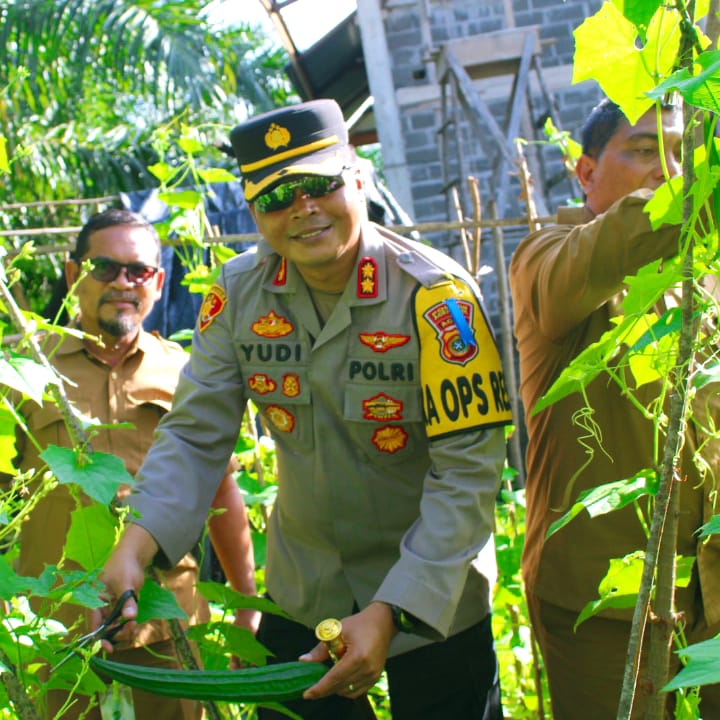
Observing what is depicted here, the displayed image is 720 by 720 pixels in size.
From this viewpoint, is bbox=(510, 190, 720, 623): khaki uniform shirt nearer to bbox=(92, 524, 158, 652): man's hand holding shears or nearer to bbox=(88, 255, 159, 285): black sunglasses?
bbox=(92, 524, 158, 652): man's hand holding shears

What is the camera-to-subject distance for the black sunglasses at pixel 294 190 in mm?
2068

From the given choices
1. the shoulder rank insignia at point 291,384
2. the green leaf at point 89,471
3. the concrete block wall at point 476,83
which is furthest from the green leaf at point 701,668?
the concrete block wall at point 476,83

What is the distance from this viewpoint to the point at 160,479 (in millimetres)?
2020

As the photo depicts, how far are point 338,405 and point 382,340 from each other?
165mm

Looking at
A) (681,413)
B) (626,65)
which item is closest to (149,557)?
(681,413)

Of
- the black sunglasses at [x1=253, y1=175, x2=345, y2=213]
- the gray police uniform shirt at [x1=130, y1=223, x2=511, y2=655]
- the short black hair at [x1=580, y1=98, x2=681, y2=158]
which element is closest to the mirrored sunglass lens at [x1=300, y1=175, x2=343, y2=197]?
the black sunglasses at [x1=253, y1=175, x2=345, y2=213]

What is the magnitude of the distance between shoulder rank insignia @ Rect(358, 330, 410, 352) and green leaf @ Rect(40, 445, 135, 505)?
2.27 feet

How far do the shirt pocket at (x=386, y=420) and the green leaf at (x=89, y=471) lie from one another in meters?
0.65

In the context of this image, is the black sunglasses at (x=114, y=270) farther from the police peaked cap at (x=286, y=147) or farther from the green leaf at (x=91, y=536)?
the green leaf at (x=91, y=536)

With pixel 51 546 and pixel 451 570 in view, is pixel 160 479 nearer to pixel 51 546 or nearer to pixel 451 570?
pixel 451 570

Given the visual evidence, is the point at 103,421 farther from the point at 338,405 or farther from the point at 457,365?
the point at 457,365

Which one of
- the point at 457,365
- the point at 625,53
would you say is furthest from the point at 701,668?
the point at 457,365

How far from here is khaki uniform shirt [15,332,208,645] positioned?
8.98ft

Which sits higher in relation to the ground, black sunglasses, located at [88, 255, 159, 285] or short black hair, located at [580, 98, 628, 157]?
short black hair, located at [580, 98, 628, 157]
